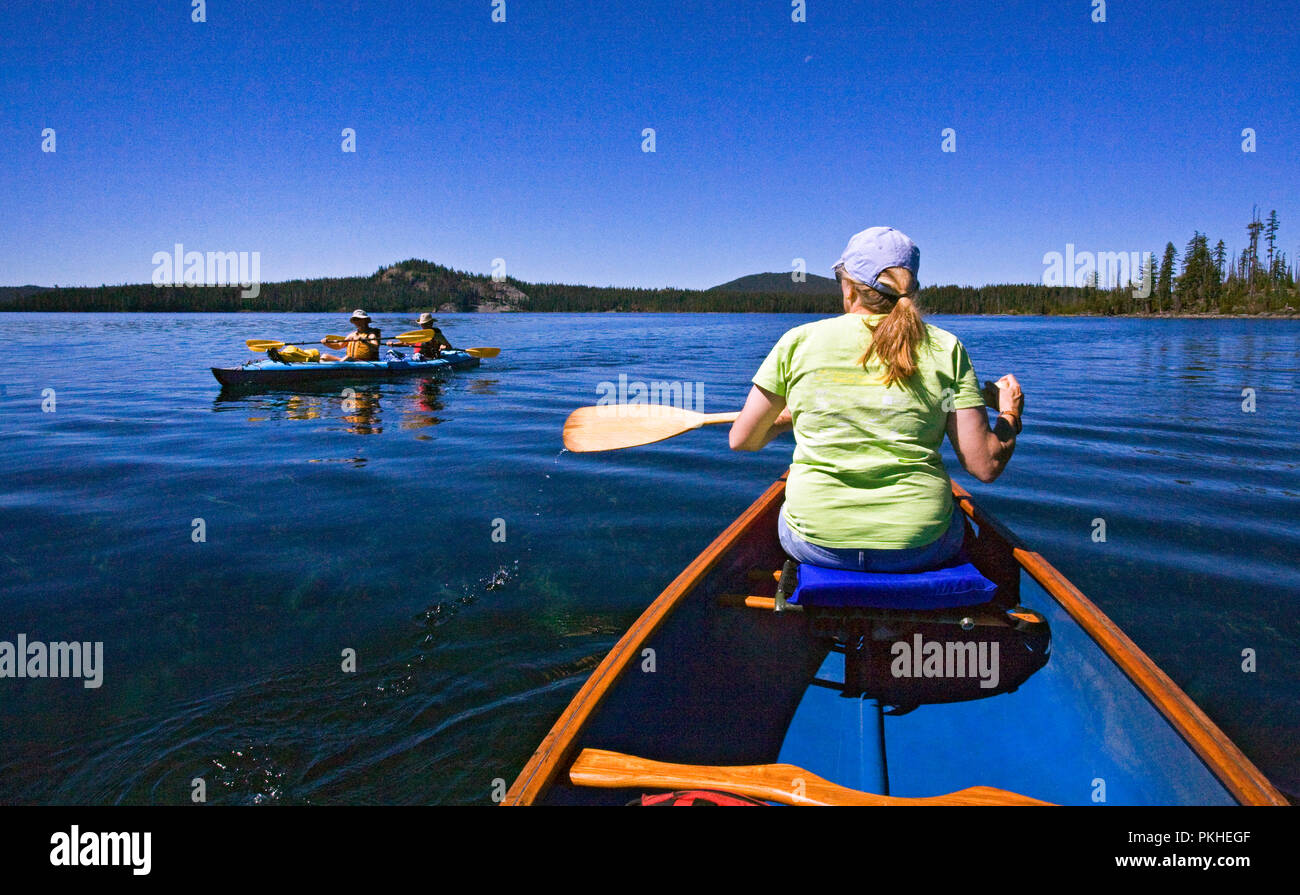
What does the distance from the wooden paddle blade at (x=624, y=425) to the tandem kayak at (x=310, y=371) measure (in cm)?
1344

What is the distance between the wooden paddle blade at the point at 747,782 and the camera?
6.35 feet

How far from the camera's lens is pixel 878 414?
2.67m

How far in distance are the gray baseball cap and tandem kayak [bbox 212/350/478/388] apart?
15901 mm

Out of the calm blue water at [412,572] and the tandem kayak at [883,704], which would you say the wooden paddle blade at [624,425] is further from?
the calm blue water at [412,572]

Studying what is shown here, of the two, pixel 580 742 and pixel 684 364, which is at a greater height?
pixel 684 364

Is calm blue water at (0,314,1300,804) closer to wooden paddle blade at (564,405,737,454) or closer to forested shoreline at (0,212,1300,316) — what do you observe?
wooden paddle blade at (564,405,737,454)

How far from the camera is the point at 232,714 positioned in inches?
153

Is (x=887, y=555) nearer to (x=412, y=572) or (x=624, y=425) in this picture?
(x=624, y=425)

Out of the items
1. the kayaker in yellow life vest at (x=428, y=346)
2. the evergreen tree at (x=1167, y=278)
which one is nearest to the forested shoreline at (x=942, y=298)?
the evergreen tree at (x=1167, y=278)

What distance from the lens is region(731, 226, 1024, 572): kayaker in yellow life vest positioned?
264 centimetres

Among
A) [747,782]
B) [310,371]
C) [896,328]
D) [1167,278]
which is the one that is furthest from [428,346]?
[1167,278]
